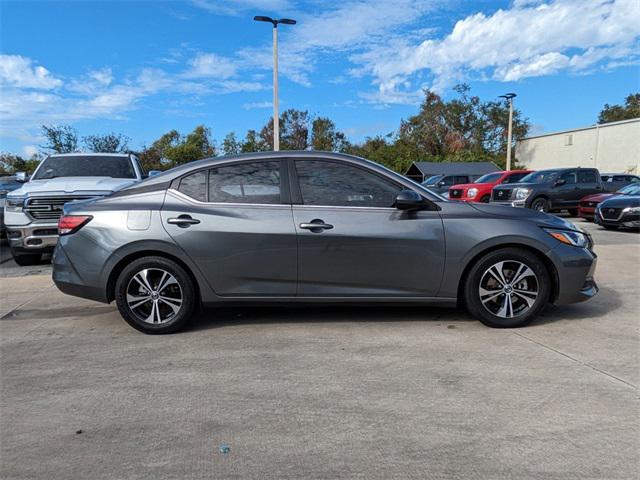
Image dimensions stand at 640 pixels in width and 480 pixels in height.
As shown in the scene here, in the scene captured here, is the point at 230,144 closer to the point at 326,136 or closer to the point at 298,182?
the point at 326,136

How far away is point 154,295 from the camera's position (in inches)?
172

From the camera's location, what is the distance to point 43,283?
6.80m

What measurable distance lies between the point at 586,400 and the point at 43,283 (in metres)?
6.73

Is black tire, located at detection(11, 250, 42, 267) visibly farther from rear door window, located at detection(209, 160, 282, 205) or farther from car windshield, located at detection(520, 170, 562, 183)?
car windshield, located at detection(520, 170, 562, 183)

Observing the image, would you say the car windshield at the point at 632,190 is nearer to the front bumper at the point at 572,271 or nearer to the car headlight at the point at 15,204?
the front bumper at the point at 572,271

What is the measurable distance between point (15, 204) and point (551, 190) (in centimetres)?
1598

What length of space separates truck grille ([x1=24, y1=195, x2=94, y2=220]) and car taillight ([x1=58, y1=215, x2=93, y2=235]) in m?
3.50

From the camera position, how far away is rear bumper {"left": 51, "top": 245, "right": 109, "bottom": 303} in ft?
14.5

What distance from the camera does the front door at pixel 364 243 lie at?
169 inches

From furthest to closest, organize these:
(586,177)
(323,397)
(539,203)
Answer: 1. (586,177)
2. (539,203)
3. (323,397)

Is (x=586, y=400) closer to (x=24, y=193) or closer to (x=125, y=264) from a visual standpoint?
(x=125, y=264)

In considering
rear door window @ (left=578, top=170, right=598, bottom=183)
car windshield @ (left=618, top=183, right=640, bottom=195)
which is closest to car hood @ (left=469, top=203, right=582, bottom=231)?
Result: car windshield @ (left=618, top=183, right=640, bottom=195)

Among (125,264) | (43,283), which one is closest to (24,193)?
(43,283)

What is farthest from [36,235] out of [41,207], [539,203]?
[539,203]
